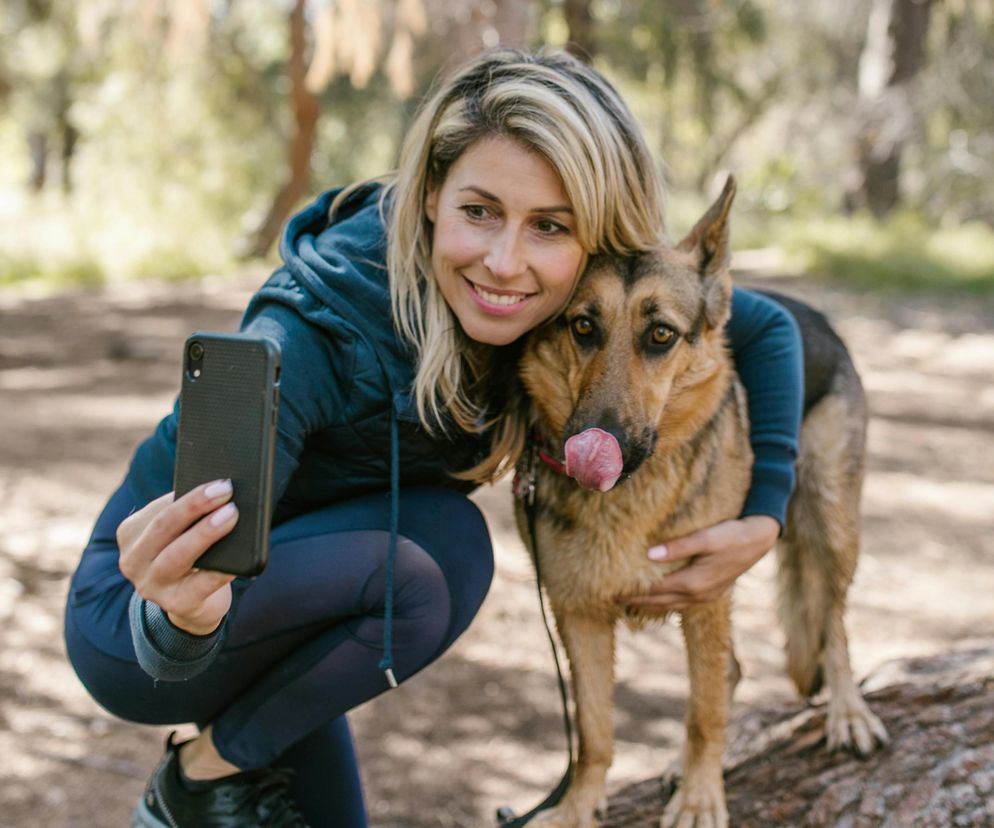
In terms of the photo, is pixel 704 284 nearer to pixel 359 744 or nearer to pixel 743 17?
pixel 359 744

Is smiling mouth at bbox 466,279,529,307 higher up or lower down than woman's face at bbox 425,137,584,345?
lower down

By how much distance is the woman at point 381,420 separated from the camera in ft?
6.56

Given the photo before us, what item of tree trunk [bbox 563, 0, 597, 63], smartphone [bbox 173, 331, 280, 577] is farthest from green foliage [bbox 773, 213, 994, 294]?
smartphone [bbox 173, 331, 280, 577]

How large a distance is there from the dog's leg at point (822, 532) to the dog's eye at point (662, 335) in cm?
84

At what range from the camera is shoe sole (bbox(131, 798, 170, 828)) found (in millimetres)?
2047

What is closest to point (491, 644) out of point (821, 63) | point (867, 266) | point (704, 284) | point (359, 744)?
point (359, 744)

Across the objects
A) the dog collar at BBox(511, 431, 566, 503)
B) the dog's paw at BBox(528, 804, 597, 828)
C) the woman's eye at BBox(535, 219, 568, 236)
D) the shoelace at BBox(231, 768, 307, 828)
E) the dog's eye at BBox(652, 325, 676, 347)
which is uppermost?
the woman's eye at BBox(535, 219, 568, 236)

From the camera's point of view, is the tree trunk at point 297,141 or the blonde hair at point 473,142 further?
the tree trunk at point 297,141

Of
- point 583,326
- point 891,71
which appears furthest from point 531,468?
point 891,71

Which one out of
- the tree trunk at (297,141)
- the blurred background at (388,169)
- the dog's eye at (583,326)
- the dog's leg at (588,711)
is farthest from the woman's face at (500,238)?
the tree trunk at (297,141)

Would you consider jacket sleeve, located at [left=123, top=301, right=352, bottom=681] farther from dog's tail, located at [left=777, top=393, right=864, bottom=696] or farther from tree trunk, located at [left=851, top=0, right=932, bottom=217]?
tree trunk, located at [left=851, top=0, right=932, bottom=217]

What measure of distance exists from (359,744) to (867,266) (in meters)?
11.3

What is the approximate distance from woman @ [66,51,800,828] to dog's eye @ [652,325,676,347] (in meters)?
0.22

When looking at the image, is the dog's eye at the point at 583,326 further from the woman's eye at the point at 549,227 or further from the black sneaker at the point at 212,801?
the black sneaker at the point at 212,801
